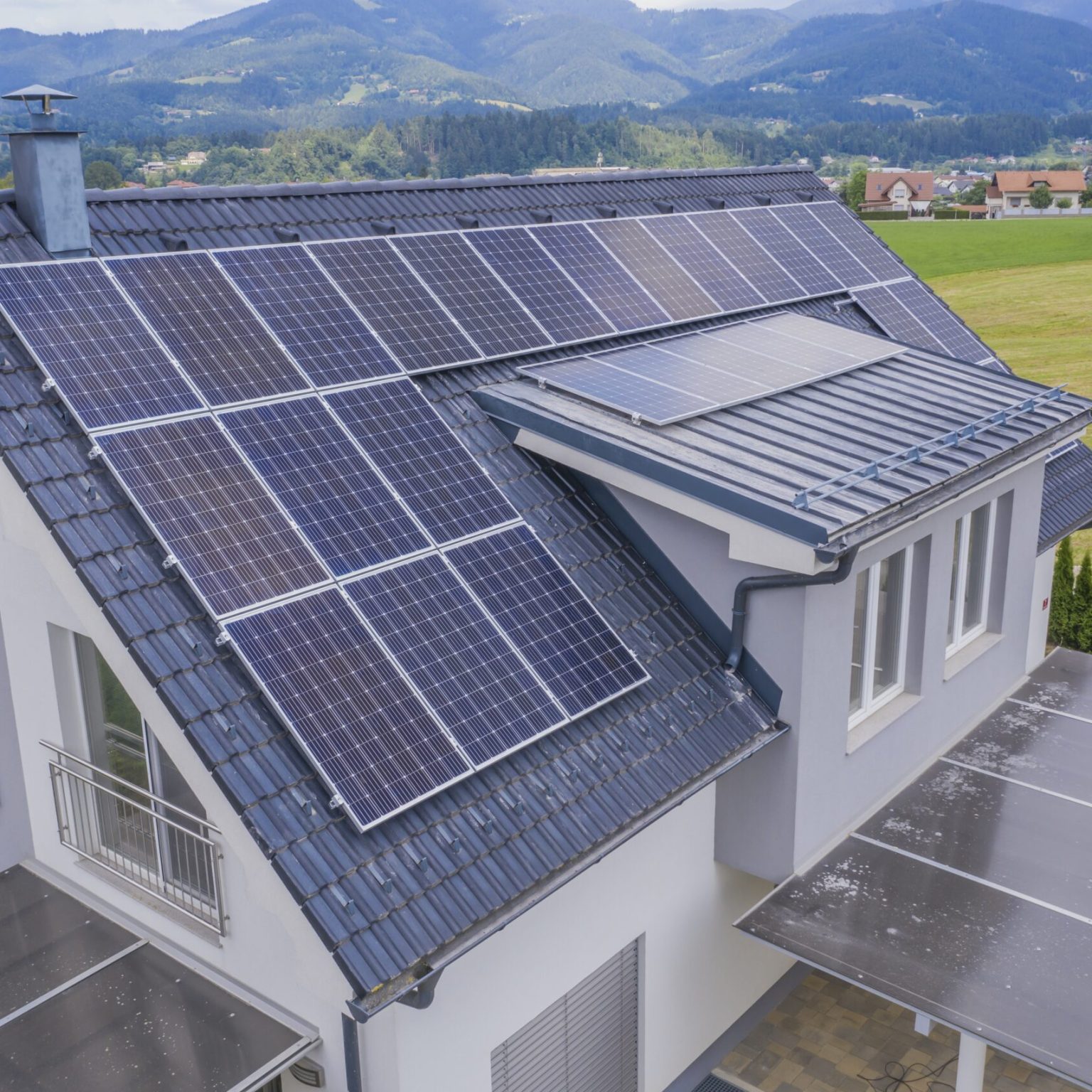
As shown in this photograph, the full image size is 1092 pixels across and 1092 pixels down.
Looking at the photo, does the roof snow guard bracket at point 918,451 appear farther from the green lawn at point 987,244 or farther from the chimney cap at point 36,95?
the green lawn at point 987,244

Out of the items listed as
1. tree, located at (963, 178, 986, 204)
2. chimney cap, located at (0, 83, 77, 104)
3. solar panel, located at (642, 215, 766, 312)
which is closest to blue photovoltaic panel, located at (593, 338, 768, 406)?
solar panel, located at (642, 215, 766, 312)

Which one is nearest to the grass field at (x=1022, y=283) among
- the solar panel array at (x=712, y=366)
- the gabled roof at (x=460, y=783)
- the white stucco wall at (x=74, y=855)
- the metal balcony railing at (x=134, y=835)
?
the solar panel array at (x=712, y=366)

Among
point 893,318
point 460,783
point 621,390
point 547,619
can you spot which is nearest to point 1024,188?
point 893,318

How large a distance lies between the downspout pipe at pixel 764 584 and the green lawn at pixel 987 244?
78.1 m

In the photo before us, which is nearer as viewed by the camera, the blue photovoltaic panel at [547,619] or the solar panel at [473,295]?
the blue photovoltaic panel at [547,619]

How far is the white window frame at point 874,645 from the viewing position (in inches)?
484

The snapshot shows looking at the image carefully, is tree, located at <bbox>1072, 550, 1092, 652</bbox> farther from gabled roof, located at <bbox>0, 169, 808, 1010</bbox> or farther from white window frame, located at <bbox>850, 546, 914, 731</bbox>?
gabled roof, located at <bbox>0, 169, 808, 1010</bbox>

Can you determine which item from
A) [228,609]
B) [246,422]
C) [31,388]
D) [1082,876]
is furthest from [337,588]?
[1082,876]

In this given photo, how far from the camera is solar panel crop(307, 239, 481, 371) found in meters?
12.2

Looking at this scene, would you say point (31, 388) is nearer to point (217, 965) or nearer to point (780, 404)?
point (217, 965)

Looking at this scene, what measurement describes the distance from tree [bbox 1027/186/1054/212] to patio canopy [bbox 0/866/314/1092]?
610ft

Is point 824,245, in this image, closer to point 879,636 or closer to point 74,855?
point 879,636

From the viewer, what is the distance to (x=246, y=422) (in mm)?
10086

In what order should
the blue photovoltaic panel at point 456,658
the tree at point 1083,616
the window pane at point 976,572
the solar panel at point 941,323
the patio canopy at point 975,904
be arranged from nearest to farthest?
1. the blue photovoltaic panel at point 456,658
2. the patio canopy at point 975,904
3. the window pane at point 976,572
4. the solar panel at point 941,323
5. the tree at point 1083,616
